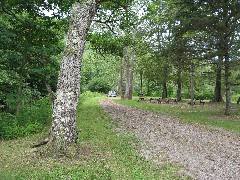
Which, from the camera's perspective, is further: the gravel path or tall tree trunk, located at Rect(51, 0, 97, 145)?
tall tree trunk, located at Rect(51, 0, 97, 145)

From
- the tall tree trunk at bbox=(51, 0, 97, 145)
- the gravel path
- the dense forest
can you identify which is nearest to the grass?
the gravel path

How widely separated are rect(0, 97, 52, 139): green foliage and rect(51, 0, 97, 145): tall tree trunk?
17.1 ft

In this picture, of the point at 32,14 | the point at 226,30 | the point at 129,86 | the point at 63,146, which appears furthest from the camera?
the point at 129,86

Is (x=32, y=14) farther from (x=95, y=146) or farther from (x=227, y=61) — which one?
(x=227, y=61)

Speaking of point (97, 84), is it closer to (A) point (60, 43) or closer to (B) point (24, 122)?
(A) point (60, 43)

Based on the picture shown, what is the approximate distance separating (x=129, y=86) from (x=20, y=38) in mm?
25000

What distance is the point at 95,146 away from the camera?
30.6 feet

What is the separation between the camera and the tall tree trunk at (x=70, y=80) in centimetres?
786

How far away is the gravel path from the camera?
7631mm

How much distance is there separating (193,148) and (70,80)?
4.83 m

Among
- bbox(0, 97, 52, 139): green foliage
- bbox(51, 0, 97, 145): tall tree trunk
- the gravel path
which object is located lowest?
the gravel path

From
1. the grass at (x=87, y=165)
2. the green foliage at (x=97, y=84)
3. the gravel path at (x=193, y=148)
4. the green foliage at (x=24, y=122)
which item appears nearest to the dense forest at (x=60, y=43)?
the green foliage at (x=24, y=122)

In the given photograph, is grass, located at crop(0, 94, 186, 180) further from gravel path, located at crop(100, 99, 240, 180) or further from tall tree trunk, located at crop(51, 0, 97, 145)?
tall tree trunk, located at crop(51, 0, 97, 145)

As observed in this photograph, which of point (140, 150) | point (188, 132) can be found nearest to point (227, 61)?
point (188, 132)
